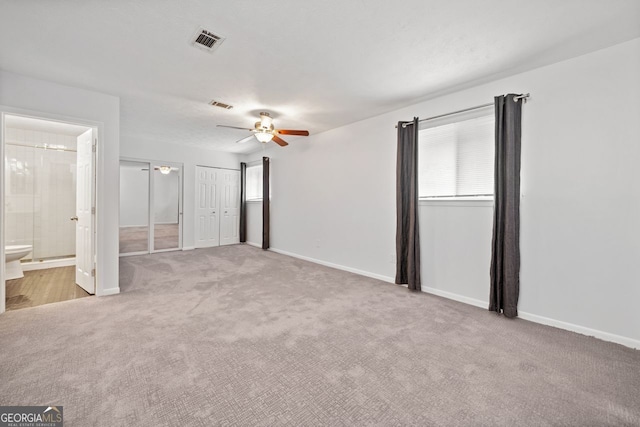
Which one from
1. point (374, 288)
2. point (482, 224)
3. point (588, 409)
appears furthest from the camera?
point (374, 288)

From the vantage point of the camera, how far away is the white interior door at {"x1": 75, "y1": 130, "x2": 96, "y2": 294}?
3.51 metres

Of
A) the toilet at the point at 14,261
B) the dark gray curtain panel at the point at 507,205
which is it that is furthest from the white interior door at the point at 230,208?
the dark gray curtain panel at the point at 507,205

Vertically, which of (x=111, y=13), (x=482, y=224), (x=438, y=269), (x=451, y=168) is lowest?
(x=438, y=269)

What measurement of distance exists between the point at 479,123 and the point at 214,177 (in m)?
6.33

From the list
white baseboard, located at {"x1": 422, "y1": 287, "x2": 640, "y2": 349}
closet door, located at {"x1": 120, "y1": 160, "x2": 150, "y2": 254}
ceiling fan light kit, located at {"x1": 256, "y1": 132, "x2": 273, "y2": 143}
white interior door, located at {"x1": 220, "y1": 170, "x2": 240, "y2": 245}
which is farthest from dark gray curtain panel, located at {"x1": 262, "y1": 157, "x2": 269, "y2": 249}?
closet door, located at {"x1": 120, "y1": 160, "x2": 150, "y2": 254}

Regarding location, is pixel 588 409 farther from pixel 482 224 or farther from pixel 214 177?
pixel 214 177

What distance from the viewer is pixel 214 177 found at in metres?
7.27

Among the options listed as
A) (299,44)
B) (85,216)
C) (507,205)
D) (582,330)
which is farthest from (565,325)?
(85,216)

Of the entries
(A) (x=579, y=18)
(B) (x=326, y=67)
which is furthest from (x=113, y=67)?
(A) (x=579, y=18)

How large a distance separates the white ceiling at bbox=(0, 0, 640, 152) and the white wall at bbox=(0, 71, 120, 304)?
0.59 feet

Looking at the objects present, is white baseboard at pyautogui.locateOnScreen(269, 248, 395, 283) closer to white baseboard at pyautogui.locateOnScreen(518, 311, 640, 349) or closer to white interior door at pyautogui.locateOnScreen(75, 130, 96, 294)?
white baseboard at pyautogui.locateOnScreen(518, 311, 640, 349)

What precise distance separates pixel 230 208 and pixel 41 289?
4328 millimetres

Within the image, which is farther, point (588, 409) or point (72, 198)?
point (72, 198)

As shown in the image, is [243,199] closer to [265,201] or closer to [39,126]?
[265,201]
